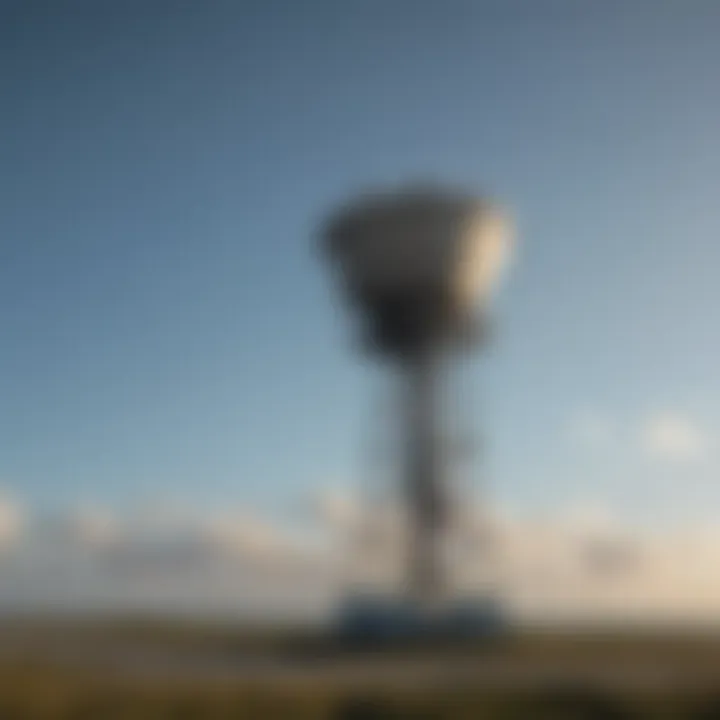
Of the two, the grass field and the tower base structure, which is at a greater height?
the tower base structure

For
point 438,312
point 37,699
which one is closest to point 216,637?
point 438,312

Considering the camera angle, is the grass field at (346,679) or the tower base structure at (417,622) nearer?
the grass field at (346,679)

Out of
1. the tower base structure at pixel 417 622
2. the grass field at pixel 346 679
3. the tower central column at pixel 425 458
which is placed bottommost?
the grass field at pixel 346 679

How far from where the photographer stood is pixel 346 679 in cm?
2639

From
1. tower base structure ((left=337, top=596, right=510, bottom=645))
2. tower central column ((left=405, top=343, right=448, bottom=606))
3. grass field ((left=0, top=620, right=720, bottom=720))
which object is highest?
tower central column ((left=405, top=343, right=448, bottom=606))

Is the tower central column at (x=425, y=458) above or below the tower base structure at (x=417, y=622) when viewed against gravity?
above

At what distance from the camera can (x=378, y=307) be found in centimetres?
4569

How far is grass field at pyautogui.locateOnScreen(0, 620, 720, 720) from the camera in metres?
19.5

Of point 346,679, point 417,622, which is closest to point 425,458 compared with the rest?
point 417,622

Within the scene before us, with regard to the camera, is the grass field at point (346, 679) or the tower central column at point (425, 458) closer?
the grass field at point (346, 679)

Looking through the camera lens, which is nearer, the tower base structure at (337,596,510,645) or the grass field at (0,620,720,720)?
the grass field at (0,620,720,720)

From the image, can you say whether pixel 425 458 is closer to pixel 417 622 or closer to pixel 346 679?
pixel 417 622

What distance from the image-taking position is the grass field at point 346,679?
64.0 ft

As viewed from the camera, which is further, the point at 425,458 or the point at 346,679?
the point at 425,458
